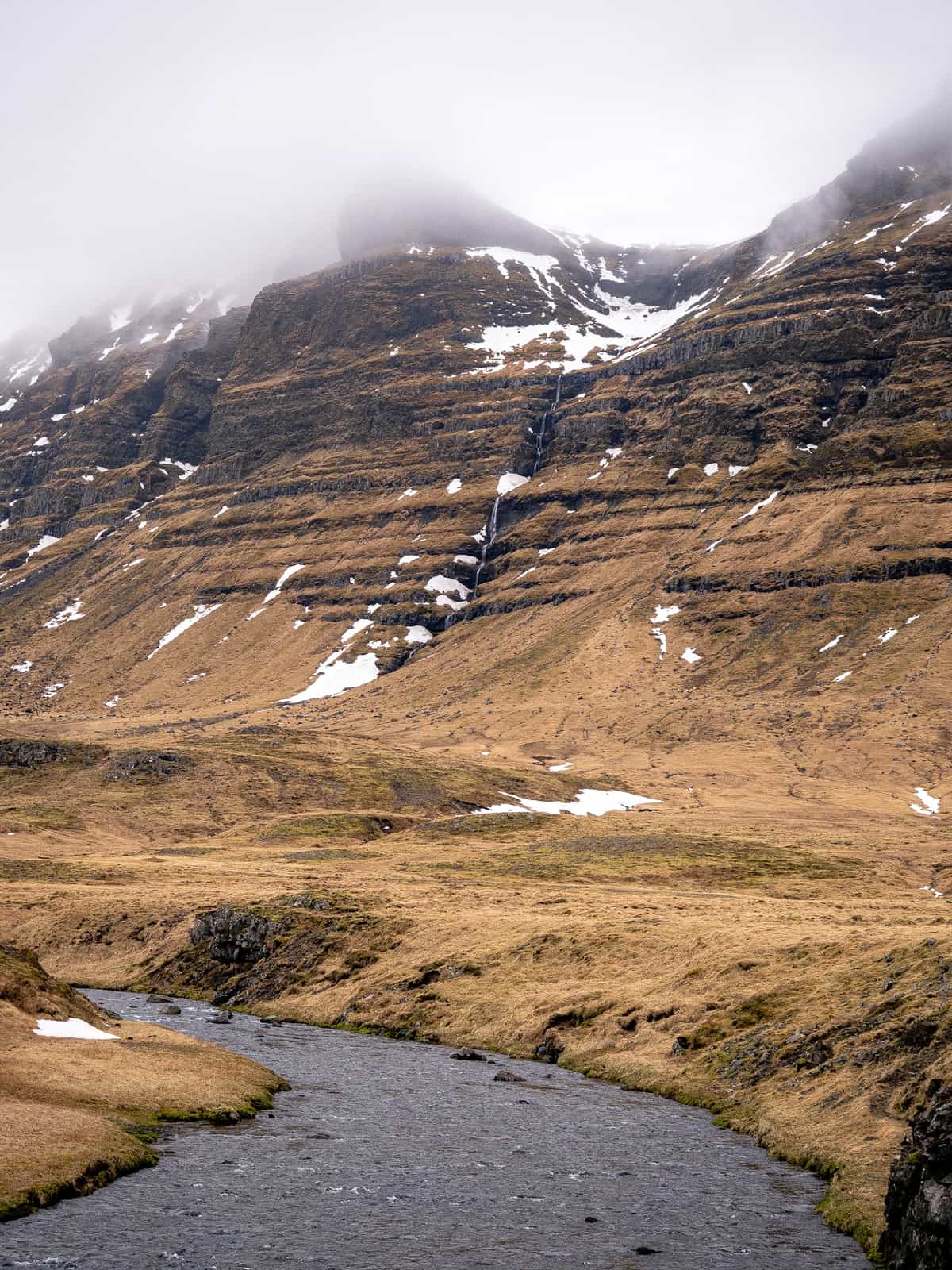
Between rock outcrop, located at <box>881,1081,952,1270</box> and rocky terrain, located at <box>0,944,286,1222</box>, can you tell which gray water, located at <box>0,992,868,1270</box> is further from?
rock outcrop, located at <box>881,1081,952,1270</box>

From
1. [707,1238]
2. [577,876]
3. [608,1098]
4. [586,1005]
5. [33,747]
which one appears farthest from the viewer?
[33,747]

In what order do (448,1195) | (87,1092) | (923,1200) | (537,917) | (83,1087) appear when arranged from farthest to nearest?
(537,917) < (83,1087) < (87,1092) < (448,1195) < (923,1200)

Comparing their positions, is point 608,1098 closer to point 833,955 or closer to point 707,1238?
point 833,955

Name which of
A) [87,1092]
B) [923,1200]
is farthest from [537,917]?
[923,1200]

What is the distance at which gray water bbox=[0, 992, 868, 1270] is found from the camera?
28000 millimetres

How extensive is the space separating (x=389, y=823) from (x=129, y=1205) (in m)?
125

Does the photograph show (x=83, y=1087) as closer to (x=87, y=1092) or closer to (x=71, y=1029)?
(x=87, y=1092)

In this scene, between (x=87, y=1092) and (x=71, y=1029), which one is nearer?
(x=87, y=1092)

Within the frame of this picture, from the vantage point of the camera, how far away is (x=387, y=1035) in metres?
65.7

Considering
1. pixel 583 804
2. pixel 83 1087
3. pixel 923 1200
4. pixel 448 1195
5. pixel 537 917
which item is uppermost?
pixel 923 1200

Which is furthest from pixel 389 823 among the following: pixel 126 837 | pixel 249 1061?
pixel 249 1061

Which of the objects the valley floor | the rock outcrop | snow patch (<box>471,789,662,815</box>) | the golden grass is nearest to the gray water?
the golden grass

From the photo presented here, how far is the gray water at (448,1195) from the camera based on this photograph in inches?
1102

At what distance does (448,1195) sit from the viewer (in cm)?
3316
